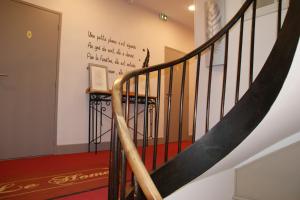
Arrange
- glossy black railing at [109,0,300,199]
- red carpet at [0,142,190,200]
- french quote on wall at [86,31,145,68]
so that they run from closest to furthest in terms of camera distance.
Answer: glossy black railing at [109,0,300,199], red carpet at [0,142,190,200], french quote on wall at [86,31,145,68]

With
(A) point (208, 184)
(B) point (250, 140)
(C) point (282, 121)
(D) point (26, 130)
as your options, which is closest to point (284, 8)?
(C) point (282, 121)

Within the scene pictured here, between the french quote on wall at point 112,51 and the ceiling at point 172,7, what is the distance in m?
0.89

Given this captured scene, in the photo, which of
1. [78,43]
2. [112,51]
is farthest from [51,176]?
[112,51]

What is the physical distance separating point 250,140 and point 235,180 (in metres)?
1.19

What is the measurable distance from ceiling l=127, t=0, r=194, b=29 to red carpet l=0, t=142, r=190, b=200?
10.2ft

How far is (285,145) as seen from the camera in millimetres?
2156

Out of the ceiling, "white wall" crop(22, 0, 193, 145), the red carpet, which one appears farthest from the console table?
the ceiling

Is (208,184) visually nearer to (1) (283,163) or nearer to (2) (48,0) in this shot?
(1) (283,163)

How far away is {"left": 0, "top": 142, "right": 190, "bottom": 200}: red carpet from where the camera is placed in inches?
75.6

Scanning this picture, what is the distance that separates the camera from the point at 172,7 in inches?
192

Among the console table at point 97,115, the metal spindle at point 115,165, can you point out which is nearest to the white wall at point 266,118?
the metal spindle at point 115,165

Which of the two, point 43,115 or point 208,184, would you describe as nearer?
point 208,184

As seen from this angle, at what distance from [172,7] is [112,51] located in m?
1.66

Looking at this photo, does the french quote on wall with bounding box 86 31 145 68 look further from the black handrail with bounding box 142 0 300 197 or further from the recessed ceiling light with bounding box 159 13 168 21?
the black handrail with bounding box 142 0 300 197
